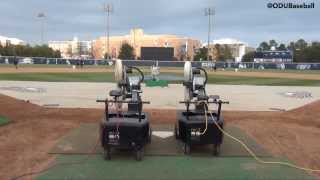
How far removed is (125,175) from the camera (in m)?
8.18

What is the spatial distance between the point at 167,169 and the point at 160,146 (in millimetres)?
2250

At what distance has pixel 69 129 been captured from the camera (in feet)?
43.5

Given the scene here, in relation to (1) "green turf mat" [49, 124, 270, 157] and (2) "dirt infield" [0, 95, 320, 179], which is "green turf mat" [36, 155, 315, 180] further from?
(2) "dirt infield" [0, 95, 320, 179]

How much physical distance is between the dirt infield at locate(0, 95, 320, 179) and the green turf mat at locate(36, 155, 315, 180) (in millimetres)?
649

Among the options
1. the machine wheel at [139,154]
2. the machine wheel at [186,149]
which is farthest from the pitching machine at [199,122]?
the machine wheel at [139,154]

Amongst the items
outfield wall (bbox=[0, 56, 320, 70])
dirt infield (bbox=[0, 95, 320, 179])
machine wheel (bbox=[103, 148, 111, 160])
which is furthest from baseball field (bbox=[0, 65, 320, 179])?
outfield wall (bbox=[0, 56, 320, 70])

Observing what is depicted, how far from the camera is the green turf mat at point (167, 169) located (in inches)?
322

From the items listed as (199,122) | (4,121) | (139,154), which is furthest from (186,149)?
(4,121)

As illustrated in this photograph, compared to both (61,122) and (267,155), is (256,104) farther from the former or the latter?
(267,155)

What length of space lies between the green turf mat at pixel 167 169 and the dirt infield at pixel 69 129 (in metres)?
0.65

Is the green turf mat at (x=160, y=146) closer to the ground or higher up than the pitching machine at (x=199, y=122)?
closer to the ground

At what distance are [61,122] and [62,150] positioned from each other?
4.34 meters

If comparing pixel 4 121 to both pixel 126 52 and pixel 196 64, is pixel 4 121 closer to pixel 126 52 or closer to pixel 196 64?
pixel 196 64

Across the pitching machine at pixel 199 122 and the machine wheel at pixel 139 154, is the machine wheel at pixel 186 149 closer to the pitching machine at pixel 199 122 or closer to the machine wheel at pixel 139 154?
the pitching machine at pixel 199 122
